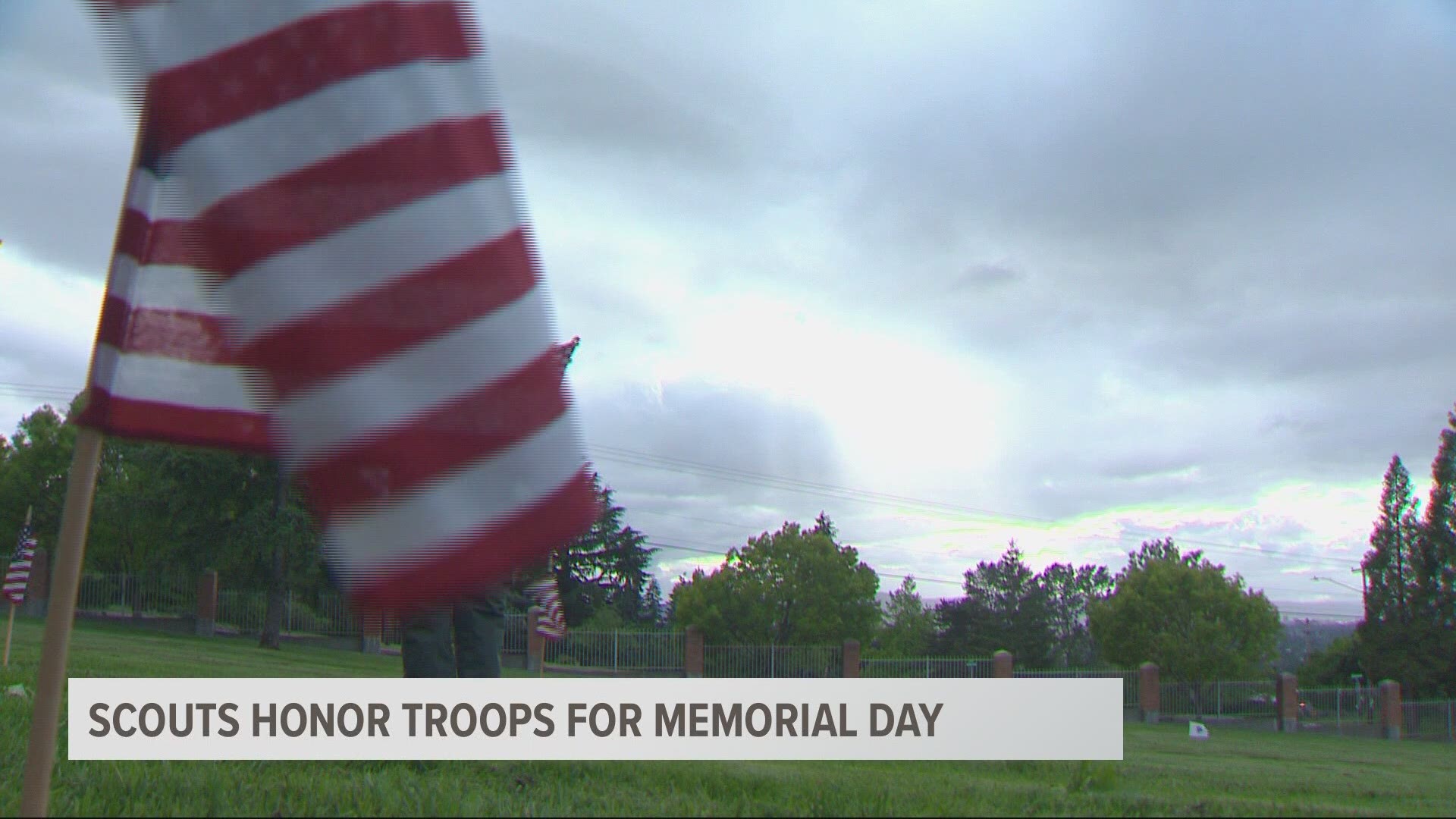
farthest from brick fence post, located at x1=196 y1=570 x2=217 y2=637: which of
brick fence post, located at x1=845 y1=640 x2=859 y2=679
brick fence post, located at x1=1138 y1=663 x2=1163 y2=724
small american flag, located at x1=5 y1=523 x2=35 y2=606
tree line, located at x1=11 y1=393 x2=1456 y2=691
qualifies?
brick fence post, located at x1=1138 y1=663 x2=1163 y2=724

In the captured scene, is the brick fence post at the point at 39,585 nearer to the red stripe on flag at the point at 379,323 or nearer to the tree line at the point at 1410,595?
the red stripe on flag at the point at 379,323

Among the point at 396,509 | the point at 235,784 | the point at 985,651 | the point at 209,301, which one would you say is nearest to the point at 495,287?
the point at 396,509

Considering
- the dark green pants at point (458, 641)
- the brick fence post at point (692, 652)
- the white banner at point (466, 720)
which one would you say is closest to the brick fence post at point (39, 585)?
the brick fence post at point (692, 652)

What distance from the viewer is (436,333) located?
1.84 m

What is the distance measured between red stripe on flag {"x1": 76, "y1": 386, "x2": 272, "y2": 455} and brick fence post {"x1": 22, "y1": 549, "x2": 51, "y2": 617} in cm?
3453

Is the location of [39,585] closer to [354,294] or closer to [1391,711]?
[354,294]

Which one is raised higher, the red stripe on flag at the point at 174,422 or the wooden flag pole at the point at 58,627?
the red stripe on flag at the point at 174,422

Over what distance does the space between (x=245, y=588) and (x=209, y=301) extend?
36.2 meters

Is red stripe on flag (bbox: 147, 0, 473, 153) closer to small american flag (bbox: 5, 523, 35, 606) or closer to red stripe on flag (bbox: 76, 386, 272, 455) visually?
red stripe on flag (bbox: 76, 386, 272, 455)

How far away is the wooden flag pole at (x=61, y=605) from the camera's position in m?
1.95

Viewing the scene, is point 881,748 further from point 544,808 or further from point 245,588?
point 245,588

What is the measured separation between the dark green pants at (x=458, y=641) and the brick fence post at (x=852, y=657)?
102 feet

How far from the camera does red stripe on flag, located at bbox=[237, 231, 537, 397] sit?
1788 mm

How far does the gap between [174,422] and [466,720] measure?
1.82 meters
